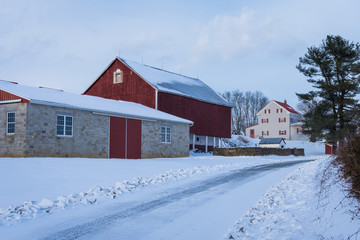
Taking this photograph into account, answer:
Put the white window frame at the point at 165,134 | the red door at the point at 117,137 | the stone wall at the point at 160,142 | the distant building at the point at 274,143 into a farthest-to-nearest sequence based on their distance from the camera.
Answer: the distant building at the point at 274,143 → the white window frame at the point at 165,134 → the stone wall at the point at 160,142 → the red door at the point at 117,137

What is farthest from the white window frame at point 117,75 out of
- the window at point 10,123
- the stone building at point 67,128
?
the window at point 10,123

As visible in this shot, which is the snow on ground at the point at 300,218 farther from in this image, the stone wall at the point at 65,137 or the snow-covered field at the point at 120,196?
the stone wall at the point at 65,137

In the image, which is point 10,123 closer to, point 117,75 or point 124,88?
point 124,88

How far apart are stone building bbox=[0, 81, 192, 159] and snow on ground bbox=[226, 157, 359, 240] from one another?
13.5 metres

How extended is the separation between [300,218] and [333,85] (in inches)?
1267

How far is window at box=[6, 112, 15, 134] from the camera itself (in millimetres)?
18578

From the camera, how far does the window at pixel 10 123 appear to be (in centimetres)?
1858

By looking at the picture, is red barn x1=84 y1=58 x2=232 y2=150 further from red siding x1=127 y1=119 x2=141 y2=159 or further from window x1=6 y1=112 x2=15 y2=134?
window x1=6 y1=112 x2=15 y2=134

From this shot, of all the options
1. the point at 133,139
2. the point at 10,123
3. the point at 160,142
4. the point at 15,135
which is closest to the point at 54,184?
the point at 15,135

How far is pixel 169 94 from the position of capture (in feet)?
107

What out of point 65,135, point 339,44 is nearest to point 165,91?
point 65,135

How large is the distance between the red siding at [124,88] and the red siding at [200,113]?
4.49 ft

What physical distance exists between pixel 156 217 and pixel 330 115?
33.7 m

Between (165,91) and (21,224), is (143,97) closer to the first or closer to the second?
(165,91)
